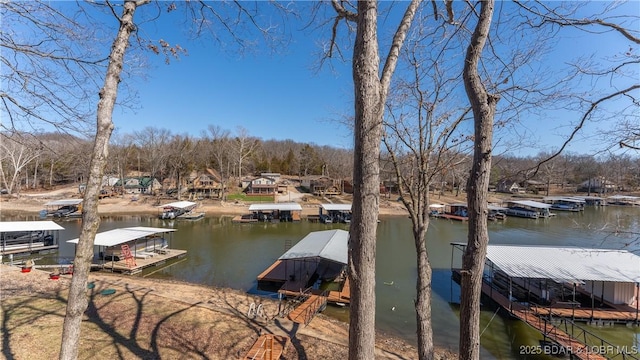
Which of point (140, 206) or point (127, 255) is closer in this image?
point (127, 255)

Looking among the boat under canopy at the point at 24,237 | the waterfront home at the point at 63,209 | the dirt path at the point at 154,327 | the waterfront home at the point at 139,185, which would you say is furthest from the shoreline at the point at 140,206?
the dirt path at the point at 154,327

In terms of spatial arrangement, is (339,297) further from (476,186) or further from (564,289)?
(476,186)

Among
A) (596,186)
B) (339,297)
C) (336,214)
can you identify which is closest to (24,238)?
(339,297)

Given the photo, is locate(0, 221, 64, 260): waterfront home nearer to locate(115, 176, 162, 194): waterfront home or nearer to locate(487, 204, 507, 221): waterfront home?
locate(115, 176, 162, 194): waterfront home

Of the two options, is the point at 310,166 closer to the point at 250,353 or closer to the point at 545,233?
the point at 545,233

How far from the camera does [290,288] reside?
566 inches

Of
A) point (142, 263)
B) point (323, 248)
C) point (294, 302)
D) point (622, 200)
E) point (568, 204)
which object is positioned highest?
point (622, 200)

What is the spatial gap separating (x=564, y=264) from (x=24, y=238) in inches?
1223

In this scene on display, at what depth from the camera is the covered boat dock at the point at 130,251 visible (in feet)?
55.7

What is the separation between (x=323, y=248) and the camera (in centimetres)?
1523

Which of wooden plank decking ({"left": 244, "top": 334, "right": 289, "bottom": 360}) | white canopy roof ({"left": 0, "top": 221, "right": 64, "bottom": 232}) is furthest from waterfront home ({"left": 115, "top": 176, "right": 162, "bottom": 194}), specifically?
wooden plank decking ({"left": 244, "top": 334, "right": 289, "bottom": 360})

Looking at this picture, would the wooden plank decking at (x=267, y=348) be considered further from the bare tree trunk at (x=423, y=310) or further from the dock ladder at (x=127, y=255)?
the dock ladder at (x=127, y=255)

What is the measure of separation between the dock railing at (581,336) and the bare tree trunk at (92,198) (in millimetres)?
12877

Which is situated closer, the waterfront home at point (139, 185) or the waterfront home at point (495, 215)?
the waterfront home at point (495, 215)
